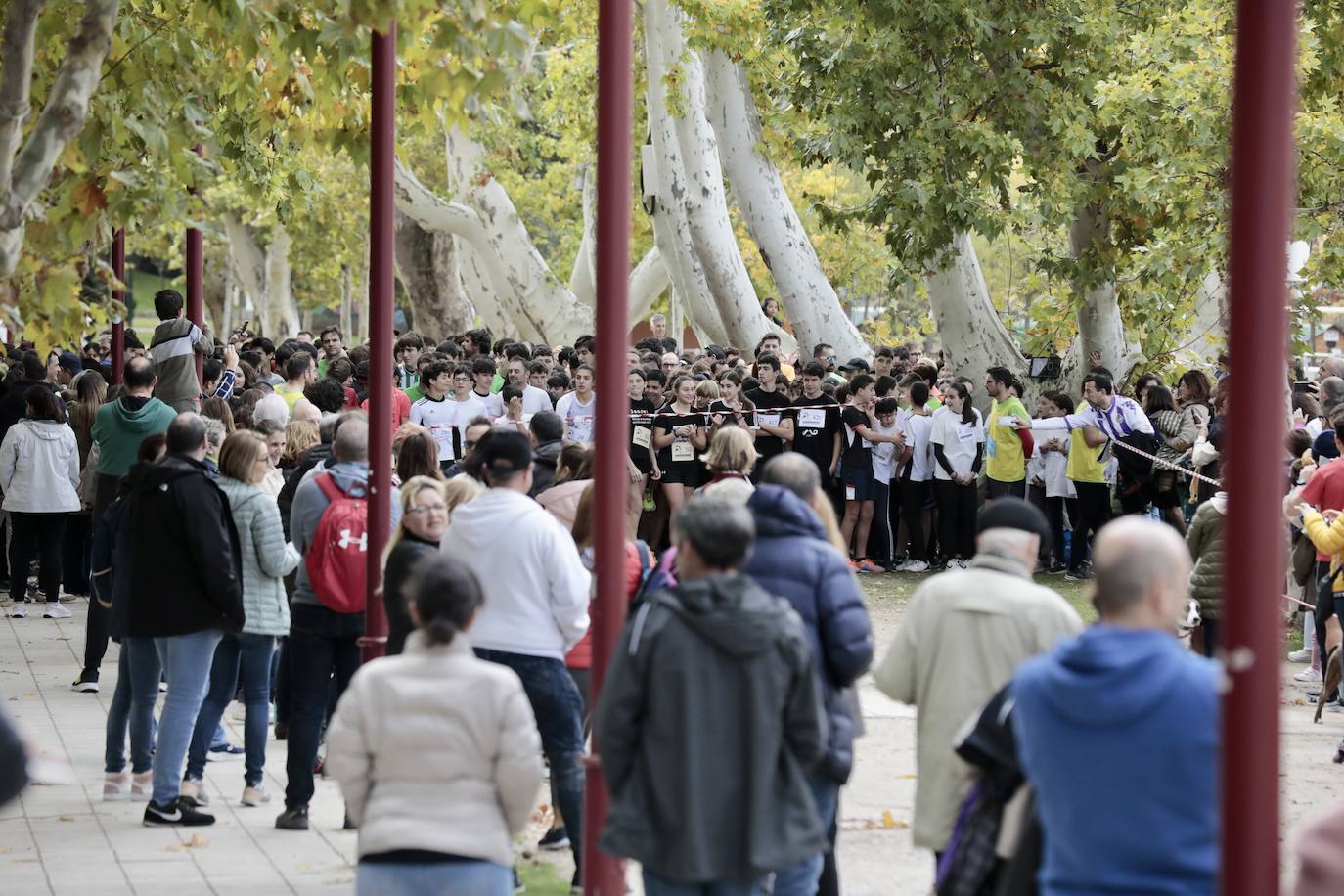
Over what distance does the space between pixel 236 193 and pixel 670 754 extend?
39443 millimetres

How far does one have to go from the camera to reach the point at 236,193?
141 feet

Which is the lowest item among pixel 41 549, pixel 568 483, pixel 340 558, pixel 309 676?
pixel 309 676

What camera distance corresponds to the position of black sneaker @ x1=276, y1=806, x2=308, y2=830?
9.08 metres

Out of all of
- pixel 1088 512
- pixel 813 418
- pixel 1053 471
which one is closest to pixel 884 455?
pixel 813 418

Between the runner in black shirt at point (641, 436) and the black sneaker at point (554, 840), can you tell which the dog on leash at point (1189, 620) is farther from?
the runner in black shirt at point (641, 436)

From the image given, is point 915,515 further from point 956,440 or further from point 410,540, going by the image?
point 410,540

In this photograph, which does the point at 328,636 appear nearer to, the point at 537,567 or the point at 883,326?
the point at 537,567

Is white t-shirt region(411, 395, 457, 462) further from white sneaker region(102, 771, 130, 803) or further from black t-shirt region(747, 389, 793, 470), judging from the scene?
white sneaker region(102, 771, 130, 803)

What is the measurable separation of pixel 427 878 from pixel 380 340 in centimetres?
387

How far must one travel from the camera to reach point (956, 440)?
731 inches

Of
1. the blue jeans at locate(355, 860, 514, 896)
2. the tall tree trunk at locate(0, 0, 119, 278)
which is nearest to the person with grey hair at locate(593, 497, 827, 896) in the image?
the blue jeans at locate(355, 860, 514, 896)

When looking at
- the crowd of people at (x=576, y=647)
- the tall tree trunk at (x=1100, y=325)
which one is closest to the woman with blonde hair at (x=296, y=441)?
the crowd of people at (x=576, y=647)

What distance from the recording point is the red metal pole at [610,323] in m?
6.25

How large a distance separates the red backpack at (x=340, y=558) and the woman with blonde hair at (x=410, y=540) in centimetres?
71
